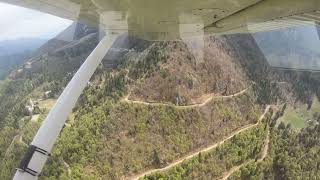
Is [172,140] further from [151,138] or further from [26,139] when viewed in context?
[26,139]

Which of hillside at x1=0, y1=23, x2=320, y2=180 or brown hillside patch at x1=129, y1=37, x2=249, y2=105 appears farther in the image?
brown hillside patch at x1=129, y1=37, x2=249, y2=105

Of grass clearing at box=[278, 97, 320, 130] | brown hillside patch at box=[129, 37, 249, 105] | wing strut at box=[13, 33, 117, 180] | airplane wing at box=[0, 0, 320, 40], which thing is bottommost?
grass clearing at box=[278, 97, 320, 130]

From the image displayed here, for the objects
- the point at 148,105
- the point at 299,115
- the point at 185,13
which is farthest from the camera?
the point at 299,115

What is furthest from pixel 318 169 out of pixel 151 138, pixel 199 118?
pixel 151 138

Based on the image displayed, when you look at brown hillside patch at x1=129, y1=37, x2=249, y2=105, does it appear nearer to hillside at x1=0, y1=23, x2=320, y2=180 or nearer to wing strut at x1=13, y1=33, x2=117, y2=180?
hillside at x1=0, y1=23, x2=320, y2=180

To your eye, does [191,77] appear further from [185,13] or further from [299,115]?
[185,13]

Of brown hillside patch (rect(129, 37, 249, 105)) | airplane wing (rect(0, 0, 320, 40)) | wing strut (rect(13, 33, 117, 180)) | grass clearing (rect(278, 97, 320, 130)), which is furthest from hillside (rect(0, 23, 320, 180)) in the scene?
airplane wing (rect(0, 0, 320, 40))

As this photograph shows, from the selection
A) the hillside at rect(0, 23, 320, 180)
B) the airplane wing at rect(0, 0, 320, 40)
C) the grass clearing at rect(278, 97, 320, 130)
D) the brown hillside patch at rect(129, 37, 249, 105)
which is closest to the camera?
the airplane wing at rect(0, 0, 320, 40)

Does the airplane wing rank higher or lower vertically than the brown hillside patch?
higher

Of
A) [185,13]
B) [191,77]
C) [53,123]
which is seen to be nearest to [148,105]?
[191,77]
